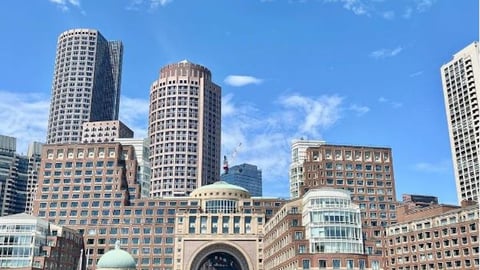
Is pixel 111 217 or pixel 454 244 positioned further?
pixel 111 217

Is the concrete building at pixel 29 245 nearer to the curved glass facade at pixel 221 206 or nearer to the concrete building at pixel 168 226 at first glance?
the concrete building at pixel 168 226

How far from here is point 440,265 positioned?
14825cm

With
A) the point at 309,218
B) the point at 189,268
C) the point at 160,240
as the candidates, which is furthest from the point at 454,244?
the point at 160,240

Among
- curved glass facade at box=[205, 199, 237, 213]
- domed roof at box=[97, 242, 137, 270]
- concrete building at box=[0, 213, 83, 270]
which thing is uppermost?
curved glass facade at box=[205, 199, 237, 213]

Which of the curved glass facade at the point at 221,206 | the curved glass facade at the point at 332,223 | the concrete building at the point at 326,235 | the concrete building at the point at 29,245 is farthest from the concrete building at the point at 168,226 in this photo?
the curved glass facade at the point at 332,223

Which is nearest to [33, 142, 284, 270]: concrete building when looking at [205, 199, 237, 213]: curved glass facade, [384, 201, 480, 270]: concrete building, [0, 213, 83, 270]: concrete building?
[205, 199, 237, 213]: curved glass facade

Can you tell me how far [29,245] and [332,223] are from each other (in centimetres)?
8561

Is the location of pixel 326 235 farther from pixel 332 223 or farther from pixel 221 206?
pixel 221 206

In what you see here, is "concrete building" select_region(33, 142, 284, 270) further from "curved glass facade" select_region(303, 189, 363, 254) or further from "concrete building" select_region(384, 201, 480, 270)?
"curved glass facade" select_region(303, 189, 363, 254)

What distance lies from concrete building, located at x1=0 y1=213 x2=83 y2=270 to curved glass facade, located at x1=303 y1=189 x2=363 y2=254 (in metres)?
75.8

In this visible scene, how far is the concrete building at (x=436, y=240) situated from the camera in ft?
464

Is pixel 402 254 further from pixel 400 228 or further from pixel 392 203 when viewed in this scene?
pixel 392 203

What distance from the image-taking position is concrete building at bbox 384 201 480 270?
14150 centimetres

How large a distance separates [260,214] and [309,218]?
53229 mm
